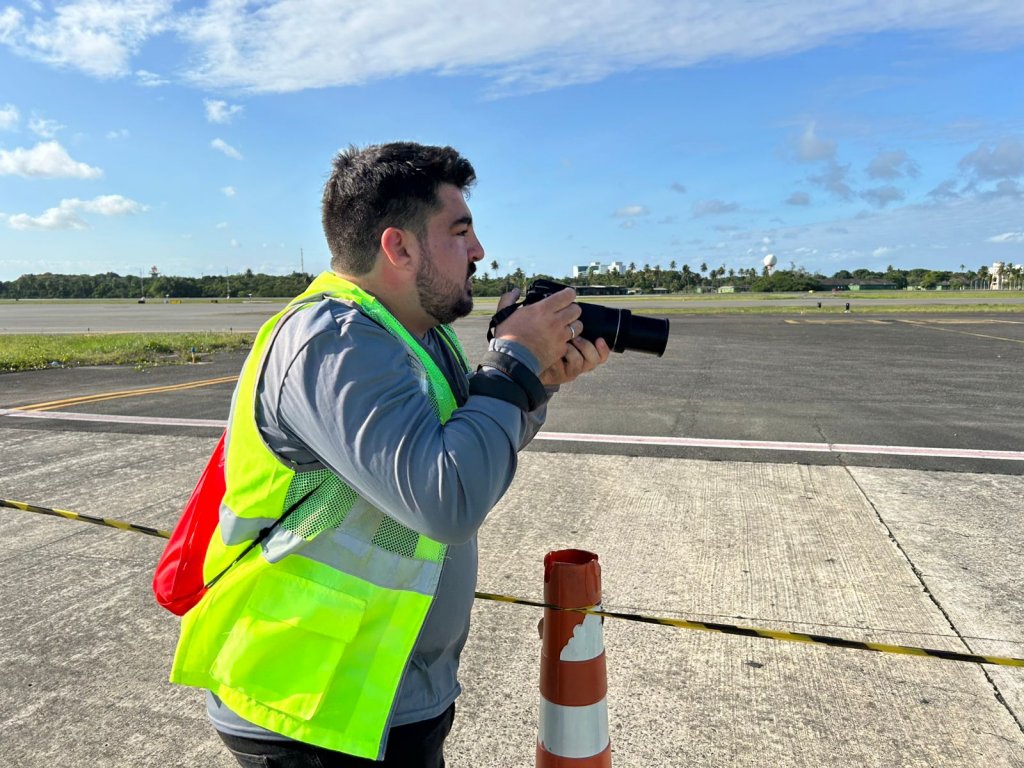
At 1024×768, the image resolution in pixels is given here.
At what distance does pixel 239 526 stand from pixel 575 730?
3.62 feet

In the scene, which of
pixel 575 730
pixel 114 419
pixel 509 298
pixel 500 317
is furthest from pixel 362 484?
pixel 114 419

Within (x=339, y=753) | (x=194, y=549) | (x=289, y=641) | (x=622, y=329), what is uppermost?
(x=622, y=329)

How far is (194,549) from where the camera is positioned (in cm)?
140

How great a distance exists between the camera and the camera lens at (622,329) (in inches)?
65.1

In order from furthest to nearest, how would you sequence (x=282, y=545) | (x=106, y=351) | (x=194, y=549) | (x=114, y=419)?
(x=106, y=351), (x=114, y=419), (x=194, y=549), (x=282, y=545)

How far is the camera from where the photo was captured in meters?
1.65

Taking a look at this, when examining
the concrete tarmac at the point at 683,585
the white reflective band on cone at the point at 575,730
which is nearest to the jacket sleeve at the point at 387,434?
the white reflective band on cone at the point at 575,730

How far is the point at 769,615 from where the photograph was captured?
137 inches

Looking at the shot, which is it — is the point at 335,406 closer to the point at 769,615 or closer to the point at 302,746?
the point at 302,746

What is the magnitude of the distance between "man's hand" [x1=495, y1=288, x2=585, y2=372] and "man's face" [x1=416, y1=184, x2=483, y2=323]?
0.12m

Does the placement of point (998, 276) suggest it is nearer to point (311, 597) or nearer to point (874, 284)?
point (874, 284)

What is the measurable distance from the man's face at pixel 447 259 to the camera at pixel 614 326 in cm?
21

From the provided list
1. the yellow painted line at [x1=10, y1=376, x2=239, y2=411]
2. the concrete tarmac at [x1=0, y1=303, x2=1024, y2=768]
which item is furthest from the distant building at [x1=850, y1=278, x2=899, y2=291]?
the concrete tarmac at [x1=0, y1=303, x2=1024, y2=768]

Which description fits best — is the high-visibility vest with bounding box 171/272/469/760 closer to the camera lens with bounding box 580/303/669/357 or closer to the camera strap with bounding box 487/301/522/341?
the camera strap with bounding box 487/301/522/341
